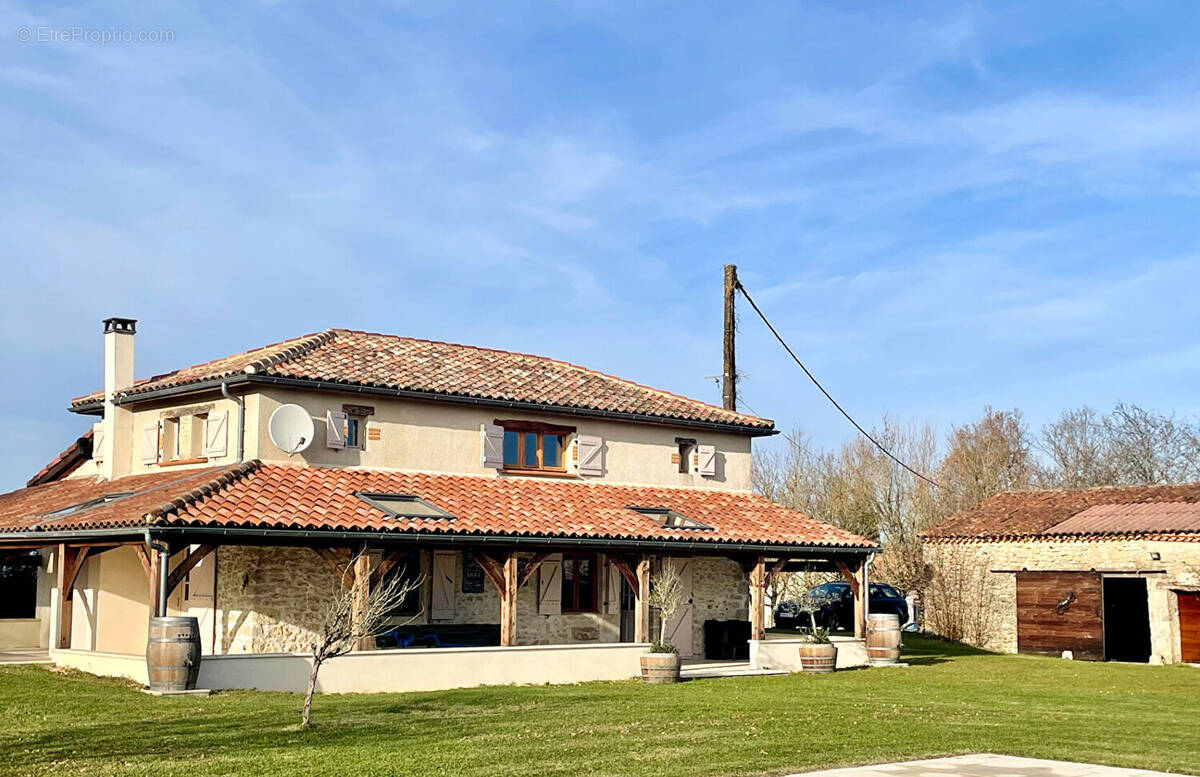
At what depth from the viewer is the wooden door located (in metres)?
26.7

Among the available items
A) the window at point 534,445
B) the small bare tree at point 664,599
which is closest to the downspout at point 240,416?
the window at point 534,445

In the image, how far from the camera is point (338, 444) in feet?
75.9

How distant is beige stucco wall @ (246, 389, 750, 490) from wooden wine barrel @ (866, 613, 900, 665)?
429 centimetres

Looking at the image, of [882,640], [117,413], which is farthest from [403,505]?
[882,640]

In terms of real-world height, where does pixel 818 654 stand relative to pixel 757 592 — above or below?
below

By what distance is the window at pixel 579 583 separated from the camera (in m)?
25.4

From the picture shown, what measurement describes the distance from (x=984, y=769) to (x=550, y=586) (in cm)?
1350

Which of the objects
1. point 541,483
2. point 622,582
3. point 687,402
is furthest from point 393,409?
point 687,402

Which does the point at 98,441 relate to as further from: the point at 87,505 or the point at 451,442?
the point at 451,442

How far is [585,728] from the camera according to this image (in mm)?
15016

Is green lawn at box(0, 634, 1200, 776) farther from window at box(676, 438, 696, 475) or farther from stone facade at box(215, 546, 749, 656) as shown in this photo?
window at box(676, 438, 696, 475)

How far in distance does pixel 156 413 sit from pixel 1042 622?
818 inches

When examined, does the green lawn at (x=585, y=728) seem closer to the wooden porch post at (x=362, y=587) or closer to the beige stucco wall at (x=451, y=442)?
the wooden porch post at (x=362, y=587)

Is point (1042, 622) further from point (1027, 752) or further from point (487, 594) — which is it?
point (1027, 752)
